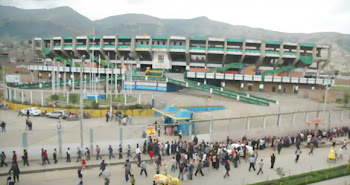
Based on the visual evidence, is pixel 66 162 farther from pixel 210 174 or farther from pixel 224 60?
pixel 224 60

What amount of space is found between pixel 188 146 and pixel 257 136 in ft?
24.5

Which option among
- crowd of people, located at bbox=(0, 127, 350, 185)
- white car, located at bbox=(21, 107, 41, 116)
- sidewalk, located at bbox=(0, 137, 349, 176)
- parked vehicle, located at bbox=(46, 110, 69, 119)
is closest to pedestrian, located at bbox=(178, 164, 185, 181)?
crowd of people, located at bbox=(0, 127, 350, 185)

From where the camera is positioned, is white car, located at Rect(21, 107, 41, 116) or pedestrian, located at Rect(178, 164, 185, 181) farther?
white car, located at Rect(21, 107, 41, 116)

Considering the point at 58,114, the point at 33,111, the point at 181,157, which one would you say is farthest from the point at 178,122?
the point at 33,111

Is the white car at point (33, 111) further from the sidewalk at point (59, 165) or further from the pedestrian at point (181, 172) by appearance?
the pedestrian at point (181, 172)

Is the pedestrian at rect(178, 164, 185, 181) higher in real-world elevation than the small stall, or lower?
lower

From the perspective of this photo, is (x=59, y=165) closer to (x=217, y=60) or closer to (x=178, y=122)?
(x=178, y=122)

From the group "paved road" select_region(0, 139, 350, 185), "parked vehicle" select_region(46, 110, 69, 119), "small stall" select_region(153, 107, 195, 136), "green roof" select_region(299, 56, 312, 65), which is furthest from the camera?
"green roof" select_region(299, 56, 312, 65)

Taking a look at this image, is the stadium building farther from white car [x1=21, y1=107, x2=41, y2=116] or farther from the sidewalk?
the sidewalk

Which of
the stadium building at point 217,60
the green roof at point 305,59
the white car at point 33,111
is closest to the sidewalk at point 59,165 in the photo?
the white car at point 33,111

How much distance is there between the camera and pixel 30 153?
14.2 metres

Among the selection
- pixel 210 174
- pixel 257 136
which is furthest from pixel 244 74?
pixel 210 174

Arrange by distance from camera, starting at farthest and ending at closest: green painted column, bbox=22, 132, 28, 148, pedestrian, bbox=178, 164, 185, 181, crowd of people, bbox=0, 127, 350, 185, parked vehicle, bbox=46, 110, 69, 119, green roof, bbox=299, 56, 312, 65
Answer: green roof, bbox=299, 56, 312, 65 < parked vehicle, bbox=46, 110, 69, 119 < green painted column, bbox=22, 132, 28, 148 < crowd of people, bbox=0, 127, 350, 185 < pedestrian, bbox=178, 164, 185, 181

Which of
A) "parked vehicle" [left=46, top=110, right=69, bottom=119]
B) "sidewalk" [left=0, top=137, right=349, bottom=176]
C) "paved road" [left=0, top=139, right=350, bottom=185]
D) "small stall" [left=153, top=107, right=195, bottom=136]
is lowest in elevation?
"paved road" [left=0, top=139, right=350, bottom=185]
